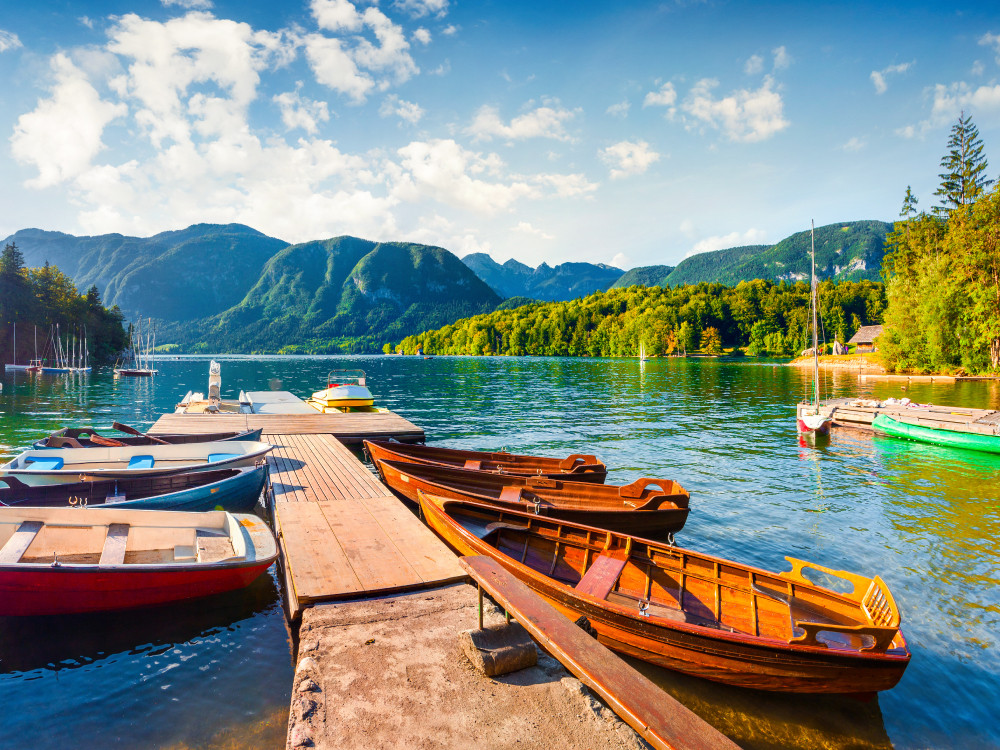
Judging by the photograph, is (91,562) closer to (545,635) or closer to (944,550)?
(545,635)

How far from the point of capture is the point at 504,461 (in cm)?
1402

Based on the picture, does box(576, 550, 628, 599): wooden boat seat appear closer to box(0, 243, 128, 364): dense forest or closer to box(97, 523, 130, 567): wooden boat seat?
box(97, 523, 130, 567): wooden boat seat

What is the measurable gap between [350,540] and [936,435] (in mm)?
26450

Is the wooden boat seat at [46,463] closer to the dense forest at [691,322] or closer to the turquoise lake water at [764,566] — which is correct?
the turquoise lake water at [764,566]

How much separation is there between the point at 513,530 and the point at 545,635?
16.1 ft

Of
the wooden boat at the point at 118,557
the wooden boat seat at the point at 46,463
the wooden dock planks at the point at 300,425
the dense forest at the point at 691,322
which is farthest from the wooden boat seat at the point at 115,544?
the dense forest at the point at 691,322

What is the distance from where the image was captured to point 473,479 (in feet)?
40.5

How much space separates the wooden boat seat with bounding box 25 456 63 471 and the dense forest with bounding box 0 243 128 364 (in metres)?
93.7

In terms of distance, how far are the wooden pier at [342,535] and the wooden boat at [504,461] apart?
115 centimetres

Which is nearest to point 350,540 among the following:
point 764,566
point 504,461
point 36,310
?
point 504,461

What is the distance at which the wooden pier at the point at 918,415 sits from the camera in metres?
22.0

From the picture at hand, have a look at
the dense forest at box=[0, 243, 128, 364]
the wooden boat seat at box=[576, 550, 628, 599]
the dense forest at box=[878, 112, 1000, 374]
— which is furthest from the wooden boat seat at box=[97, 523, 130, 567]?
the dense forest at box=[0, 243, 128, 364]

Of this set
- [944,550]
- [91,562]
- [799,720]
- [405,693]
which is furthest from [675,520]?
[91,562]

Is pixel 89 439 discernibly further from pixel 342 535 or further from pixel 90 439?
pixel 342 535
